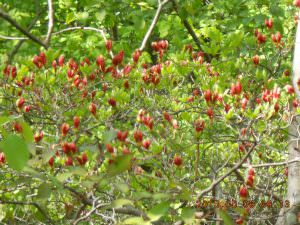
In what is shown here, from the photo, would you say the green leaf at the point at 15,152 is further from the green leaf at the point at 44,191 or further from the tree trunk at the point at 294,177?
the tree trunk at the point at 294,177

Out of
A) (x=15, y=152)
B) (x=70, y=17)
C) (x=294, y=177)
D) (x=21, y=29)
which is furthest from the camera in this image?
(x=70, y=17)

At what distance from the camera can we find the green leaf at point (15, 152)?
4.15 ft

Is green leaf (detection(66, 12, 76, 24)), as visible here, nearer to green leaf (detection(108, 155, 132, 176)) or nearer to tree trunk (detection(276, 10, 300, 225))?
tree trunk (detection(276, 10, 300, 225))

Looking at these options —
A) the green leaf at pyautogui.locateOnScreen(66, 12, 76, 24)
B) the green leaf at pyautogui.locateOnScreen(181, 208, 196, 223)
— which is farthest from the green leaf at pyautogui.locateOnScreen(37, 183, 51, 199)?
the green leaf at pyautogui.locateOnScreen(66, 12, 76, 24)


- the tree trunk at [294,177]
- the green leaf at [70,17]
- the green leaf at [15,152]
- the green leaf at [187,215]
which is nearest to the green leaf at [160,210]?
the green leaf at [187,215]

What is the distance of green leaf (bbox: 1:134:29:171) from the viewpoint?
126 cm

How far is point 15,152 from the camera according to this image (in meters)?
1.28

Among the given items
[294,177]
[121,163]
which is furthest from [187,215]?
[294,177]

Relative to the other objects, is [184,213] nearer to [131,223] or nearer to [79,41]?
[131,223]

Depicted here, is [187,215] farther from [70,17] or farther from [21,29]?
[70,17]

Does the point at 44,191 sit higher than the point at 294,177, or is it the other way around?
the point at 44,191

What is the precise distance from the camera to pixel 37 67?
373cm

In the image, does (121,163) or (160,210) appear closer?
(121,163)

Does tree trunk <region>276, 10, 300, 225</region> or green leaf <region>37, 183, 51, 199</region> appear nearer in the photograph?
green leaf <region>37, 183, 51, 199</region>
